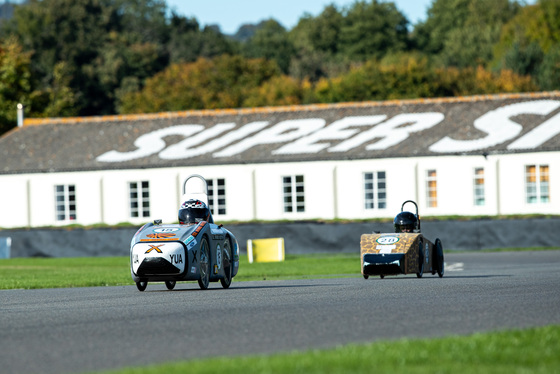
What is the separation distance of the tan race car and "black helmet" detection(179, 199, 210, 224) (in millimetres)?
3711

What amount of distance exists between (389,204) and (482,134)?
4.96 meters

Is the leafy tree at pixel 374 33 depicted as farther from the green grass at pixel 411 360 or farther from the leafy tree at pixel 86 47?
the green grass at pixel 411 360

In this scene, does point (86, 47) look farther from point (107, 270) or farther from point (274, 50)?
point (107, 270)

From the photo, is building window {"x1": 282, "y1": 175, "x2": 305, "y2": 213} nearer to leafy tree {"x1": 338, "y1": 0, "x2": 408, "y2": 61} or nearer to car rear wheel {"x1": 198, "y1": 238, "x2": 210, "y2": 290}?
car rear wheel {"x1": 198, "y1": 238, "x2": 210, "y2": 290}

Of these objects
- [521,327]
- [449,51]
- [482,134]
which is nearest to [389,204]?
[482,134]

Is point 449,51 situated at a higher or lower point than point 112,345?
higher

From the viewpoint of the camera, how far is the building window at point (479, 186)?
4672 cm

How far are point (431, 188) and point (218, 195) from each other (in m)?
9.70

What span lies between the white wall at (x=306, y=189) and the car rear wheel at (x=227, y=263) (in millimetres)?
26784

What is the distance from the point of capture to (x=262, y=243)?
4009 centimetres

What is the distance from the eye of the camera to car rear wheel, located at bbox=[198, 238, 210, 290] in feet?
64.1

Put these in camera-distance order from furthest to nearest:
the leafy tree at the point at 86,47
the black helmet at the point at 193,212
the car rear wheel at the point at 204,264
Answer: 1. the leafy tree at the point at 86,47
2. the black helmet at the point at 193,212
3. the car rear wheel at the point at 204,264

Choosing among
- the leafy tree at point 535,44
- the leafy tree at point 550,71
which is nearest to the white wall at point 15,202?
the leafy tree at point 550,71

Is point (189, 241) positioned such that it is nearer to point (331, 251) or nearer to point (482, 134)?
point (331, 251)
